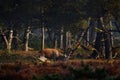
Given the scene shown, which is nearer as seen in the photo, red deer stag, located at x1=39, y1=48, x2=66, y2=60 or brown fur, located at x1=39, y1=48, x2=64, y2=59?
red deer stag, located at x1=39, y1=48, x2=66, y2=60

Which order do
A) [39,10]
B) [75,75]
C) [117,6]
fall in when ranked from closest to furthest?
[75,75]
[117,6]
[39,10]

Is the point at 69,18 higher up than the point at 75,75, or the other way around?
the point at 69,18

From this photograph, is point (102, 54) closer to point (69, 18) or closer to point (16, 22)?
point (69, 18)

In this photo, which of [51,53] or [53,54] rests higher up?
[51,53]

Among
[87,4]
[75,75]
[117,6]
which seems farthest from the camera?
[87,4]

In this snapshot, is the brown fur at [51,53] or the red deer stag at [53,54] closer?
the red deer stag at [53,54]

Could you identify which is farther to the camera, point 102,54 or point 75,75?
point 102,54

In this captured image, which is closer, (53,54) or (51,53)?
(51,53)

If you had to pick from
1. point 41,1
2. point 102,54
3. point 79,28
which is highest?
point 41,1

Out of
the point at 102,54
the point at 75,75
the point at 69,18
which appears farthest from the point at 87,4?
the point at 75,75

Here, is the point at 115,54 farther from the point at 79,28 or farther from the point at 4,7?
the point at 4,7

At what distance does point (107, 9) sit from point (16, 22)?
10.8m

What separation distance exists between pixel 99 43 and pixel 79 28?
8.46 feet

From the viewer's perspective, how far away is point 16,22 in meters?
38.1
